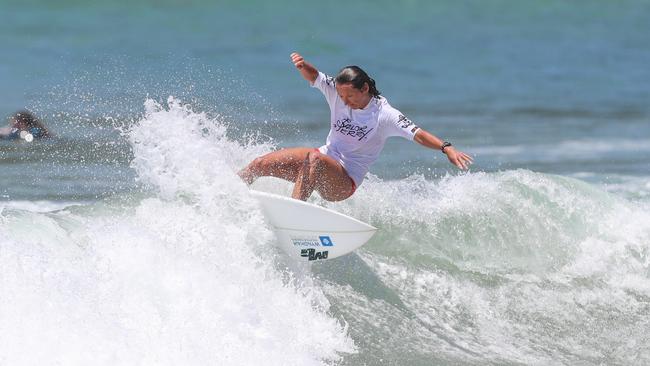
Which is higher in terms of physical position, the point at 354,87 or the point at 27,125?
the point at 354,87

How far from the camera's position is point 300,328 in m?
6.97

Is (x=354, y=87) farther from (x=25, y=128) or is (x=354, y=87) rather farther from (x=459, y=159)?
(x=25, y=128)

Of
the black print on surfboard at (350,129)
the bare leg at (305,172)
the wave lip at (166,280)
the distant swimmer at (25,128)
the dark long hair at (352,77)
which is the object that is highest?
the dark long hair at (352,77)

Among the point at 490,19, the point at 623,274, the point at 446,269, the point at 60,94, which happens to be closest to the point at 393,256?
the point at 446,269

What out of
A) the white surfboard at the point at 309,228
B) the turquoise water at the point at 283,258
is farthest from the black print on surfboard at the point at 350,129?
the turquoise water at the point at 283,258

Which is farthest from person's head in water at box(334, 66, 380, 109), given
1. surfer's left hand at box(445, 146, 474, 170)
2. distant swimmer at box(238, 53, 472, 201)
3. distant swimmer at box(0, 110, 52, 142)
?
distant swimmer at box(0, 110, 52, 142)

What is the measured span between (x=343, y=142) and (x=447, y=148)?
39.2 inches

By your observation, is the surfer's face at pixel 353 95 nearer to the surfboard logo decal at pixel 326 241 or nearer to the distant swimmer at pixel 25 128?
the surfboard logo decal at pixel 326 241

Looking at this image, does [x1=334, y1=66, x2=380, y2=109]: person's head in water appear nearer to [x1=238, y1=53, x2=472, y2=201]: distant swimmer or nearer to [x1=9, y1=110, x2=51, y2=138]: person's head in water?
[x1=238, y1=53, x2=472, y2=201]: distant swimmer

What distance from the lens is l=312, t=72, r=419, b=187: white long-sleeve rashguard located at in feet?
25.7

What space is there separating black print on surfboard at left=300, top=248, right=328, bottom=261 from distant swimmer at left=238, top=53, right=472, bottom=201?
417 millimetres

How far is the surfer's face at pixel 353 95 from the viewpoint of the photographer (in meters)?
7.65

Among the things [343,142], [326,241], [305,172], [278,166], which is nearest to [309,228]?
[326,241]

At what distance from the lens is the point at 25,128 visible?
13.9m
